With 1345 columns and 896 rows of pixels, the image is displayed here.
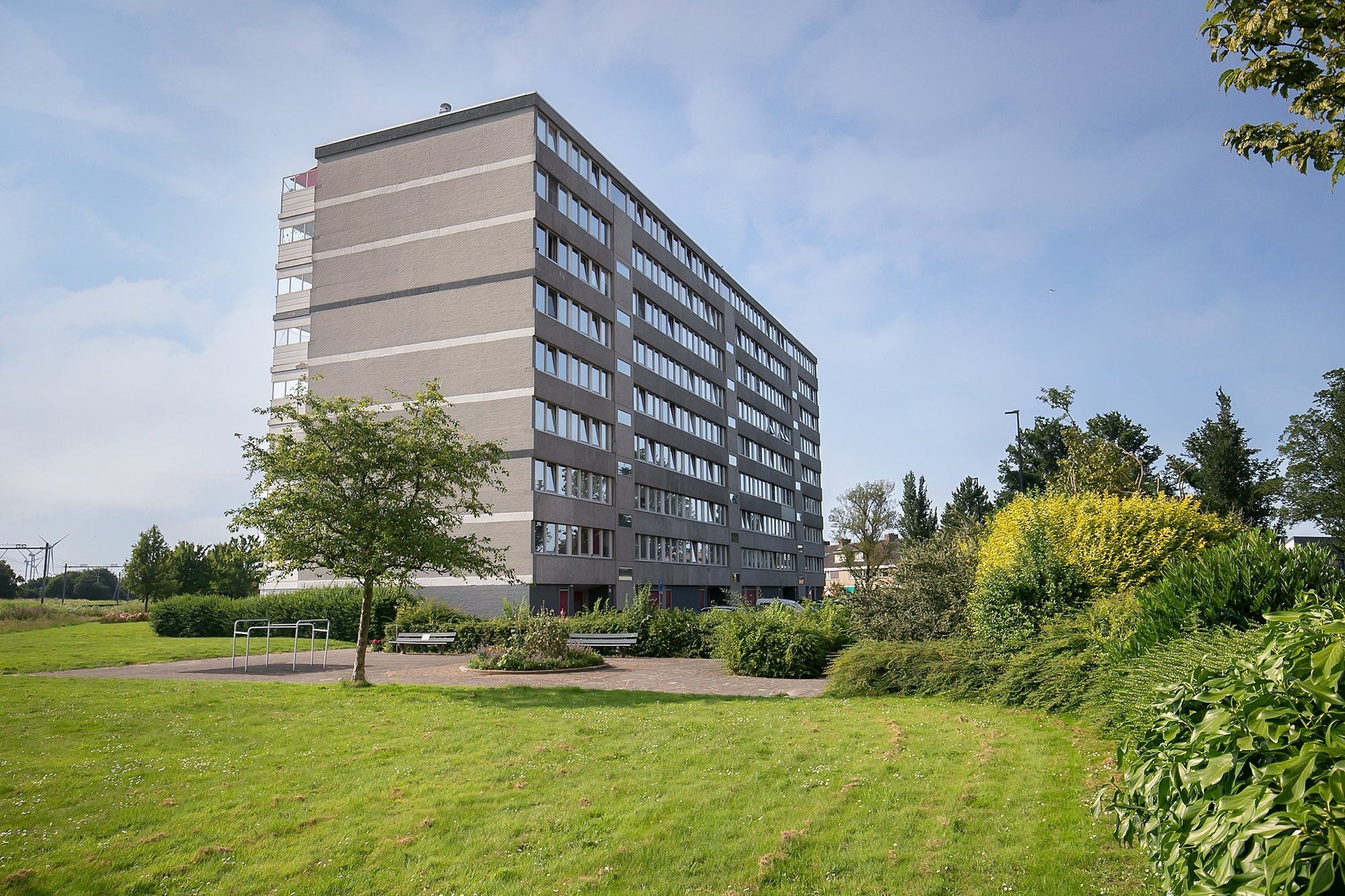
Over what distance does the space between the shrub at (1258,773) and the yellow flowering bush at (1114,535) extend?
14097mm

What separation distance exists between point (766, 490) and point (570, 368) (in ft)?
115

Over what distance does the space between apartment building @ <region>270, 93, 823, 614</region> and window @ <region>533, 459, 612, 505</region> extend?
117 mm

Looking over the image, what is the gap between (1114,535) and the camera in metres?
17.4

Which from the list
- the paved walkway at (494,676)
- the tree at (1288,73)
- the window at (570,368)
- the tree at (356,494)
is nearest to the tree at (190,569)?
the window at (570,368)

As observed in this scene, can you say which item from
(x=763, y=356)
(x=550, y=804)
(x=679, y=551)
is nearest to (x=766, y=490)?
(x=763, y=356)

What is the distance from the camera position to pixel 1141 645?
9781mm

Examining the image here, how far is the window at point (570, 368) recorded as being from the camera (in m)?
38.0

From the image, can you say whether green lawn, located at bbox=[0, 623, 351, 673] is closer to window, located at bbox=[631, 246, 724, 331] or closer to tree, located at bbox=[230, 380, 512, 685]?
tree, located at bbox=[230, 380, 512, 685]

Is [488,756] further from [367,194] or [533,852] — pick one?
[367,194]

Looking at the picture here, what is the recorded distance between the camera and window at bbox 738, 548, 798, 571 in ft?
215

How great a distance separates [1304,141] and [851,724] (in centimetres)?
864

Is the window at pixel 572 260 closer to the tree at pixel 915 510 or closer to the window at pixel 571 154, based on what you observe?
the window at pixel 571 154

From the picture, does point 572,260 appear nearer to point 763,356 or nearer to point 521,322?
point 521,322

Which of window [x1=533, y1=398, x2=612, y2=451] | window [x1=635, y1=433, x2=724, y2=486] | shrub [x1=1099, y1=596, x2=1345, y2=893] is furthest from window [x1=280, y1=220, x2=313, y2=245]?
shrub [x1=1099, y1=596, x2=1345, y2=893]
